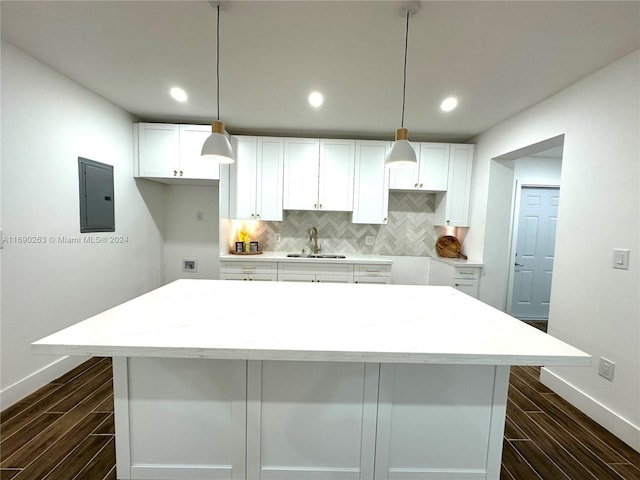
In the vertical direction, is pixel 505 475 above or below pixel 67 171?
below

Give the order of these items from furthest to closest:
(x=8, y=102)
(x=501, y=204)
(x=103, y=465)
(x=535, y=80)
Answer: (x=501, y=204) → (x=535, y=80) → (x=8, y=102) → (x=103, y=465)

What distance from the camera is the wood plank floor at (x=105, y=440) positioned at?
1568 millimetres

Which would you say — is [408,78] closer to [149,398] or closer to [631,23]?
[631,23]

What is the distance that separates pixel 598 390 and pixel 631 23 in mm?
2332

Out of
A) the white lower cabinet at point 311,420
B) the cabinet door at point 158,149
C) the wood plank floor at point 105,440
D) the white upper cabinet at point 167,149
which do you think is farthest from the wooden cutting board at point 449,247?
A: the cabinet door at point 158,149

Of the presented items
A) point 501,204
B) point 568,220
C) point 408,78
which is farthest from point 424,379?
point 501,204

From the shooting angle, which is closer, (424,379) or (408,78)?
(424,379)

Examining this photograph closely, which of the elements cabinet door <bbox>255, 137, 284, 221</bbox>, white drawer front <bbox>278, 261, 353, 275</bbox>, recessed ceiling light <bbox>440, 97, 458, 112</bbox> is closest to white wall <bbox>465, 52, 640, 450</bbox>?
recessed ceiling light <bbox>440, 97, 458, 112</bbox>

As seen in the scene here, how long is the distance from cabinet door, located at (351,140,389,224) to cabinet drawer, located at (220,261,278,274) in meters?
1.21

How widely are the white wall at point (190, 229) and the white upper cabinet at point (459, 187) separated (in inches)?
123

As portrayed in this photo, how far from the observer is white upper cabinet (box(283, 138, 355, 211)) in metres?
3.62

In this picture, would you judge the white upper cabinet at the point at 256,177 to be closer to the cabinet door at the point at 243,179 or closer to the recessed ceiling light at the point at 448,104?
the cabinet door at the point at 243,179

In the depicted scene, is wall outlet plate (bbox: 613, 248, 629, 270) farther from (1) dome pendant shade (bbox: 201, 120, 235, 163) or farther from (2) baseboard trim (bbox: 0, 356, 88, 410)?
(2) baseboard trim (bbox: 0, 356, 88, 410)

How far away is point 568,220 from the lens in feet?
7.58
